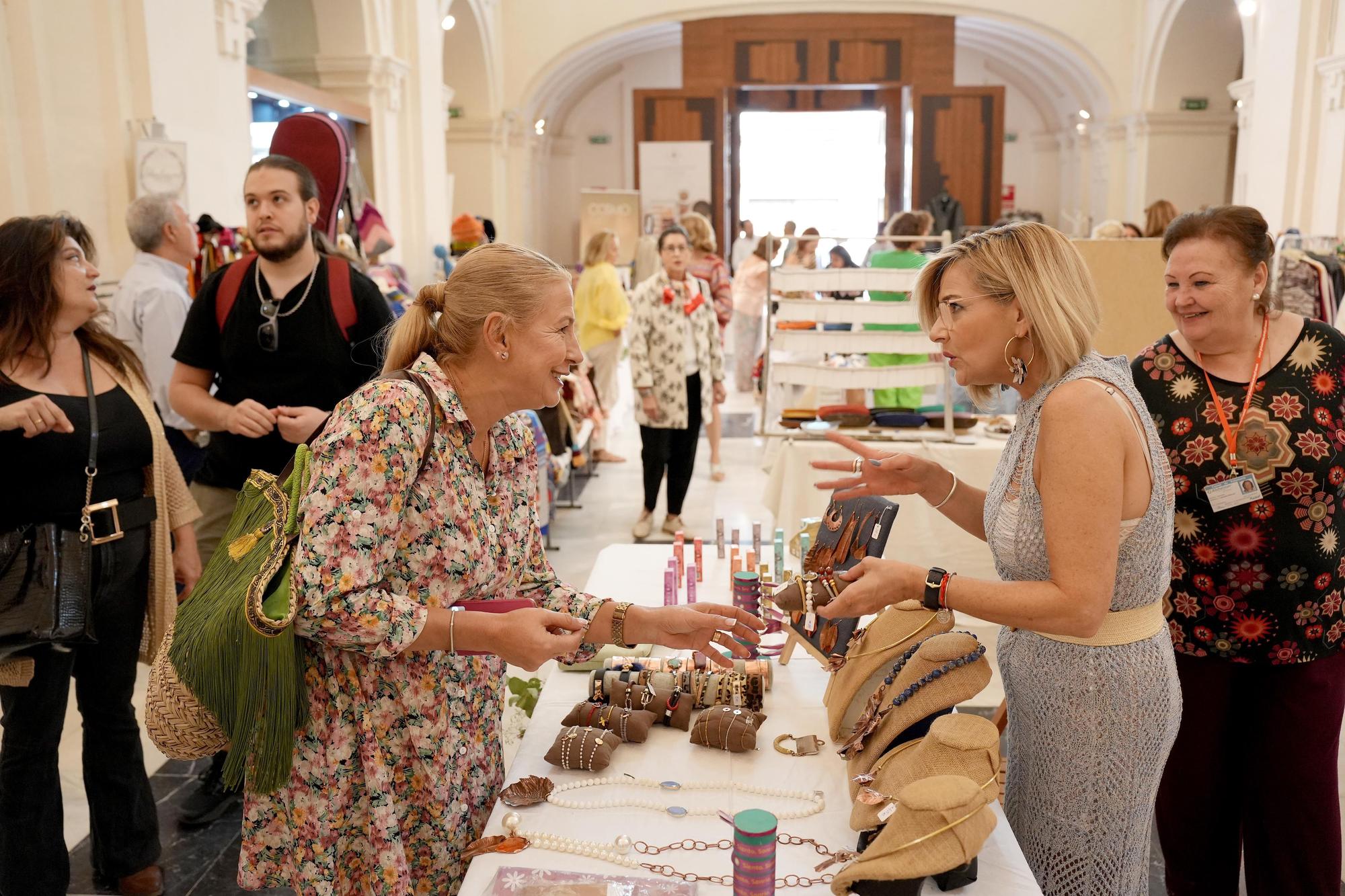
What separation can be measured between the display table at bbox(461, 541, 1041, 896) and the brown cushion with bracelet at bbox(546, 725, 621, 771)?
2 cm

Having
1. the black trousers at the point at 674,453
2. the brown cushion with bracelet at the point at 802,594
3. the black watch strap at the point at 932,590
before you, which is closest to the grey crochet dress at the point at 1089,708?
the black watch strap at the point at 932,590

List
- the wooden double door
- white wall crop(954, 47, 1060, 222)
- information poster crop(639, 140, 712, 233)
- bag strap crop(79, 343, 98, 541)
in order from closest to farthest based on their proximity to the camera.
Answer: bag strap crop(79, 343, 98, 541)
the wooden double door
information poster crop(639, 140, 712, 233)
white wall crop(954, 47, 1060, 222)

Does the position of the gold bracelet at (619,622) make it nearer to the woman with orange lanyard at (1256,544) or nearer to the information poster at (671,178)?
the woman with orange lanyard at (1256,544)

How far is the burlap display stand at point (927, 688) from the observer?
5.79ft

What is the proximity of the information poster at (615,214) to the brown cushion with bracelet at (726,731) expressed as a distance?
12878 mm

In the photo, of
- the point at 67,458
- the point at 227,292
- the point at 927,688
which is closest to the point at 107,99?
the point at 227,292

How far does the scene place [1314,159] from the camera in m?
9.55

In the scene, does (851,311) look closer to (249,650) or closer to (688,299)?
(688,299)

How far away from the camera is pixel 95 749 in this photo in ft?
8.96

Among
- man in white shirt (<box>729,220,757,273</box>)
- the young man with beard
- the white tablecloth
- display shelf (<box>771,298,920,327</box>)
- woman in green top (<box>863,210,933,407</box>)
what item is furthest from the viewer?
man in white shirt (<box>729,220,757,273</box>)

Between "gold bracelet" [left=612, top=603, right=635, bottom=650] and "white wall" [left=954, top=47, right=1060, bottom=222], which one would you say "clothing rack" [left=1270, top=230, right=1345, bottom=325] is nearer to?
"gold bracelet" [left=612, top=603, right=635, bottom=650]

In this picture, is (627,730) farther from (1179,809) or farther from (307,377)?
(307,377)

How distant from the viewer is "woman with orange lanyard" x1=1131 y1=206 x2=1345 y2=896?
2.26 metres

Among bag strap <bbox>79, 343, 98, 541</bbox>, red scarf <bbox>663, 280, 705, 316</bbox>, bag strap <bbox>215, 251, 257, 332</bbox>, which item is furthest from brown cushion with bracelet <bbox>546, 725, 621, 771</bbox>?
red scarf <bbox>663, 280, 705, 316</bbox>
